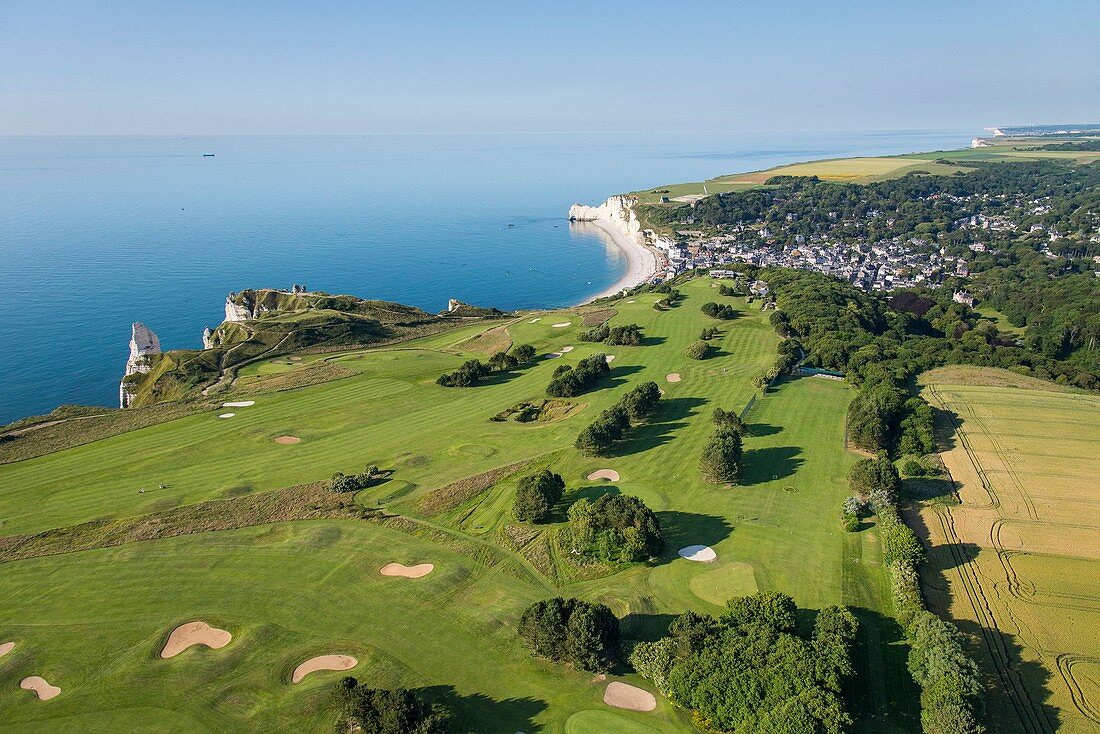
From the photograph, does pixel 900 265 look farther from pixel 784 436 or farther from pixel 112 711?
pixel 112 711

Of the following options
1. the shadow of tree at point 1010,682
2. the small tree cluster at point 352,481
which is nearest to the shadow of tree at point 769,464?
the shadow of tree at point 1010,682

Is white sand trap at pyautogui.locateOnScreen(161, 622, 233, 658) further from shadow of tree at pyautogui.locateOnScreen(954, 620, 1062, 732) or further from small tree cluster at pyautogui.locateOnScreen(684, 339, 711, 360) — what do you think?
small tree cluster at pyautogui.locateOnScreen(684, 339, 711, 360)

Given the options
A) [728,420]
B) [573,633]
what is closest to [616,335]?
[728,420]

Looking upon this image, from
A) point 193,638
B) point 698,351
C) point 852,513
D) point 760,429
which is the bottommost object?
point 852,513

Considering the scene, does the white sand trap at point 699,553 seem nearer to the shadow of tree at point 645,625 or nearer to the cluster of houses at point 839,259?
the shadow of tree at point 645,625

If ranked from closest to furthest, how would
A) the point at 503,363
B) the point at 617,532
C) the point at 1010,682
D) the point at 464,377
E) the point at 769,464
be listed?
the point at 1010,682 → the point at 617,532 → the point at 769,464 → the point at 464,377 → the point at 503,363

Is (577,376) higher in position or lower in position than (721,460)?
higher

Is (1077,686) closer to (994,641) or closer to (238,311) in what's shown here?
(994,641)
